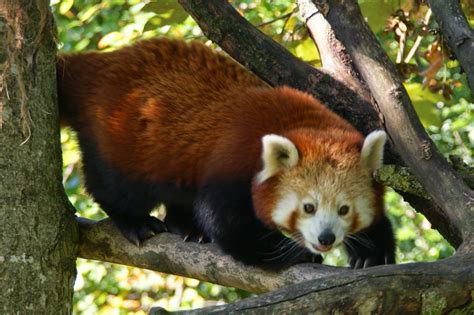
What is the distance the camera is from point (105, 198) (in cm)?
408

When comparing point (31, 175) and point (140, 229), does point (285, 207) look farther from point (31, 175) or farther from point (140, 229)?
point (31, 175)

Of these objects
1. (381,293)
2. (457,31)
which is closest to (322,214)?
(457,31)

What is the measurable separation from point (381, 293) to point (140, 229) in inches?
71.7

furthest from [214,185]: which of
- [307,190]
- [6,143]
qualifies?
[6,143]

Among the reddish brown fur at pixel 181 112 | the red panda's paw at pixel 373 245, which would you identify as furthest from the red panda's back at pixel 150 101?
the red panda's paw at pixel 373 245

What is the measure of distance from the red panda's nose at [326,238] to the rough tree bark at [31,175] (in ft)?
3.67

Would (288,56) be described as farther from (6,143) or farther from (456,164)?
(6,143)

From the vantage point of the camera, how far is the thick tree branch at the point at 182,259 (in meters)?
3.39

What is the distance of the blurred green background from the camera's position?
4555 mm

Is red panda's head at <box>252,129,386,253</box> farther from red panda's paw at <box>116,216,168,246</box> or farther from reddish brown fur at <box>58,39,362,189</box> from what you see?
red panda's paw at <box>116,216,168,246</box>

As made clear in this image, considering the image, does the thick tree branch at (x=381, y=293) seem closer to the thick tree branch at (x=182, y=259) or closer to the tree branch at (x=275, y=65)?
the thick tree branch at (x=182, y=259)

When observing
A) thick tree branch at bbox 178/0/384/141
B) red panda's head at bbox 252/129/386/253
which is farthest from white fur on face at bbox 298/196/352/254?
thick tree branch at bbox 178/0/384/141

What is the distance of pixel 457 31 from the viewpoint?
352 cm

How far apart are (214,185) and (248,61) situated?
0.68 m
